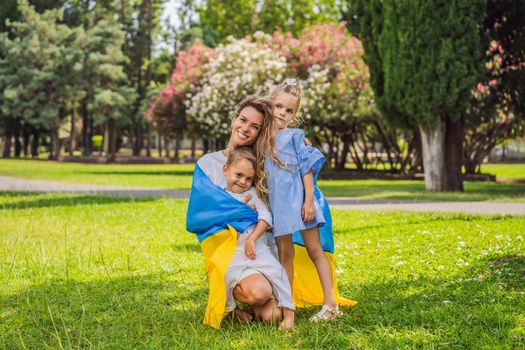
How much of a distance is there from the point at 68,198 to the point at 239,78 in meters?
12.5

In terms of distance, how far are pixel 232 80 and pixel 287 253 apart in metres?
21.8

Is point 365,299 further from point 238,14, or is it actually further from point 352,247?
point 238,14

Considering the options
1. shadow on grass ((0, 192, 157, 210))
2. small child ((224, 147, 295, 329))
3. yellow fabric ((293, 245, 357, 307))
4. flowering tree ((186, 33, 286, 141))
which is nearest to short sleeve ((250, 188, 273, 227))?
small child ((224, 147, 295, 329))

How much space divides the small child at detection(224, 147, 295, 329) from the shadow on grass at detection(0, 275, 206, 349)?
425 mm

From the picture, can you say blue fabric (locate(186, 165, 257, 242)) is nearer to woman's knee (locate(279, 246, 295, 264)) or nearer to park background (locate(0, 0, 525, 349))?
woman's knee (locate(279, 246, 295, 264))

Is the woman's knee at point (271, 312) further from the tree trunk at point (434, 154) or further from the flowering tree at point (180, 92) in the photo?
the flowering tree at point (180, 92)

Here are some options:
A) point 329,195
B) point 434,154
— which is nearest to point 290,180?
point 329,195

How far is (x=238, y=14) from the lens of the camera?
168 ft

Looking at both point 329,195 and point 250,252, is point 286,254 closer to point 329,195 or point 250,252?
point 250,252

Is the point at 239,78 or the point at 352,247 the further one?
the point at 239,78

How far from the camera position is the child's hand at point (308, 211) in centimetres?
467

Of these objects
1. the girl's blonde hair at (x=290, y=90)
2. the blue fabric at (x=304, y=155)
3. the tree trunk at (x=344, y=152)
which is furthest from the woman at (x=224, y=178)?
the tree trunk at (x=344, y=152)

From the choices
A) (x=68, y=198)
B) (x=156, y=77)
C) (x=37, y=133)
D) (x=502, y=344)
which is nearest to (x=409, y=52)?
(x=68, y=198)

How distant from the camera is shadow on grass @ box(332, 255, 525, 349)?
13.4 feet
